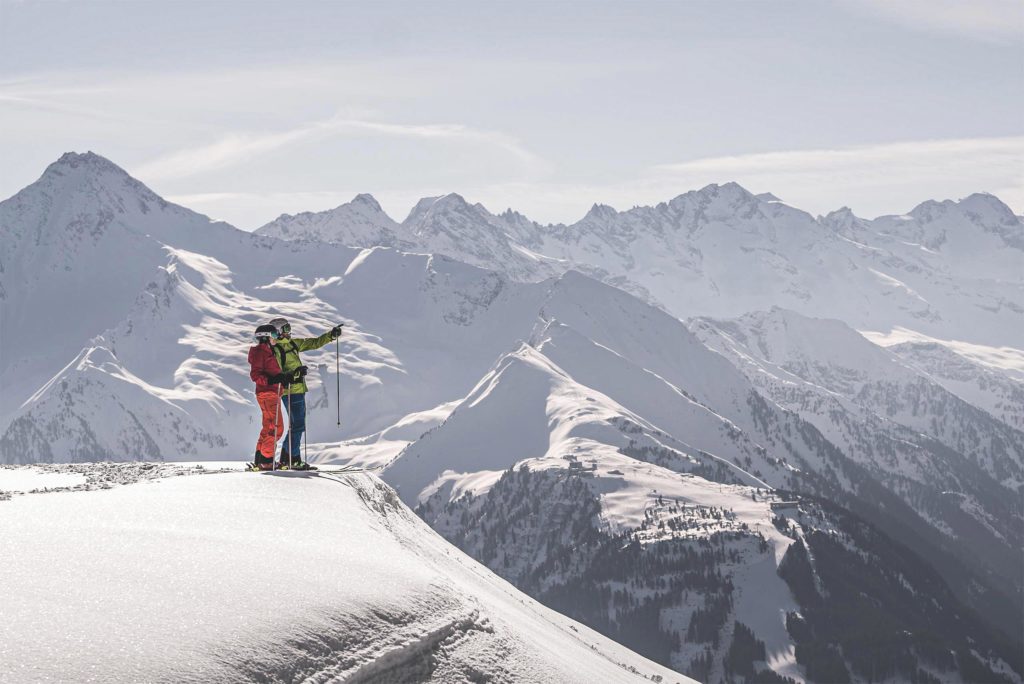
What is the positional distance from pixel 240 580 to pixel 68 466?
73.2 feet

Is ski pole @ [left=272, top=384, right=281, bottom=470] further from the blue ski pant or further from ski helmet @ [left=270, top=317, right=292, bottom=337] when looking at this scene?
ski helmet @ [left=270, top=317, right=292, bottom=337]

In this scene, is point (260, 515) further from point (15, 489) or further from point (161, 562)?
point (15, 489)

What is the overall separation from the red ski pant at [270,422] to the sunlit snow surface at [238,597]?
2327mm

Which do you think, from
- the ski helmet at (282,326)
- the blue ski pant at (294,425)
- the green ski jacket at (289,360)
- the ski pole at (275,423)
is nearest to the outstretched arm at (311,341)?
the green ski jacket at (289,360)

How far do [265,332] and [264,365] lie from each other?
892 millimetres

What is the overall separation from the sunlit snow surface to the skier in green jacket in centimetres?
299

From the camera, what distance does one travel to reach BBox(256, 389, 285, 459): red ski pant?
108 feet

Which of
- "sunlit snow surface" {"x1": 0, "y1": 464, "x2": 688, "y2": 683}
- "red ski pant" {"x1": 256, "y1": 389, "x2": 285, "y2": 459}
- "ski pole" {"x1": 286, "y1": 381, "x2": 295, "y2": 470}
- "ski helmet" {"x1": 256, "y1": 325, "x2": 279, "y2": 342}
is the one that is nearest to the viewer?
"sunlit snow surface" {"x1": 0, "y1": 464, "x2": 688, "y2": 683}

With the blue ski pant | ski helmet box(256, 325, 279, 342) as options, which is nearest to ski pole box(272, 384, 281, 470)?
the blue ski pant

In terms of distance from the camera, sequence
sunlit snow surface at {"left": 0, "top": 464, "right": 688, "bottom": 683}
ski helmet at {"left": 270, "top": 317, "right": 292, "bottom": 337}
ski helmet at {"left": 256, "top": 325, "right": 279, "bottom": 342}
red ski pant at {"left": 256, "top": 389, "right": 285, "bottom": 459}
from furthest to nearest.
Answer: ski helmet at {"left": 270, "top": 317, "right": 292, "bottom": 337} < red ski pant at {"left": 256, "top": 389, "right": 285, "bottom": 459} < ski helmet at {"left": 256, "top": 325, "right": 279, "bottom": 342} < sunlit snow surface at {"left": 0, "top": 464, "right": 688, "bottom": 683}

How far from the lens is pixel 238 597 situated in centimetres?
1964

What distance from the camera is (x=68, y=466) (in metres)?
40.6

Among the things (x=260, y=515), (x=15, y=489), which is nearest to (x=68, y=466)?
(x=15, y=489)

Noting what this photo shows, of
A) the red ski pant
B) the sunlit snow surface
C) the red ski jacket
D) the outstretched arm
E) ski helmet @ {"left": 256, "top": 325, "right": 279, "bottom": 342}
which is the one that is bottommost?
the sunlit snow surface
